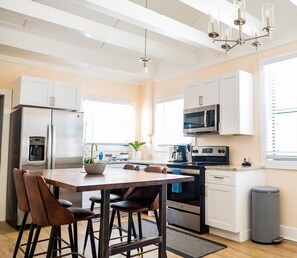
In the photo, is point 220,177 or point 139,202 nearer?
point 139,202

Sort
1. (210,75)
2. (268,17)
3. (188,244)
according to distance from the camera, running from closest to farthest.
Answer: (268,17)
(188,244)
(210,75)

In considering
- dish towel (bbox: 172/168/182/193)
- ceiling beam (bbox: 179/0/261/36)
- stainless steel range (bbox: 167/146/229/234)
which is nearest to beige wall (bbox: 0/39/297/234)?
stainless steel range (bbox: 167/146/229/234)

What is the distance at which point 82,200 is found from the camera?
4.64 m

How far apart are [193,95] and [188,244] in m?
2.31

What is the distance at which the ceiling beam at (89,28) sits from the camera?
10.3 feet

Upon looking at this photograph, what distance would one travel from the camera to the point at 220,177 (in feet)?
12.0

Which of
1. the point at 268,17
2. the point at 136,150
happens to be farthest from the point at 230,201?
the point at 136,150

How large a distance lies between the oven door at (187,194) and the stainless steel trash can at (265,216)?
2.40 feet

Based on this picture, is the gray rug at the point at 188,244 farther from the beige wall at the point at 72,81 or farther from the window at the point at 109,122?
the beige wall at the point at 72,81

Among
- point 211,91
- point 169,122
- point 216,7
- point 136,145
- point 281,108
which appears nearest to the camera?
point 216,7

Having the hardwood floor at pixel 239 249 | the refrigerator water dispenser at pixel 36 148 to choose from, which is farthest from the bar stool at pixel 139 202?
the refrigerator water dispenser at pixel 36 148

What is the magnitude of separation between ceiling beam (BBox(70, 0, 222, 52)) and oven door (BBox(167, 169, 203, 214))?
1.88m

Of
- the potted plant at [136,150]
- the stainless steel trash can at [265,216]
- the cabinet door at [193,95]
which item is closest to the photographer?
the stainless steel trash can at [265,216]

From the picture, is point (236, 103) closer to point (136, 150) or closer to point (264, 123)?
point (264, 123)
